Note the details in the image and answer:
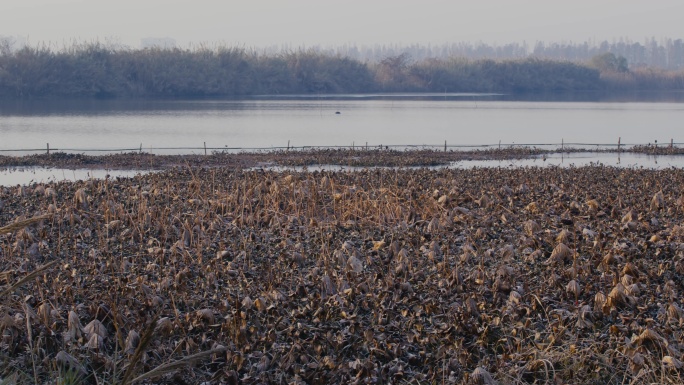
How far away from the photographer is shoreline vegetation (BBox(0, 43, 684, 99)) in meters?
94.6

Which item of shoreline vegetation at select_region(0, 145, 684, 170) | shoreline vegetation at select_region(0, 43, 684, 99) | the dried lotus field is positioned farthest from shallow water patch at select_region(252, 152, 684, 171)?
shoreline vegetation at select_region(0, 43, 684, 99)

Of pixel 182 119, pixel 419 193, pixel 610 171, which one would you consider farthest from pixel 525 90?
pixel 419 193

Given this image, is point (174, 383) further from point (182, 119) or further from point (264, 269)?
point (182, 119)

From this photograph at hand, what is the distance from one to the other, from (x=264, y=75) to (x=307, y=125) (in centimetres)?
5199

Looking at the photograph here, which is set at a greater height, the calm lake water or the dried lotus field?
the calm lake water

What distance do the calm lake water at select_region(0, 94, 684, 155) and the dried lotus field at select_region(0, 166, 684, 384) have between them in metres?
29.6

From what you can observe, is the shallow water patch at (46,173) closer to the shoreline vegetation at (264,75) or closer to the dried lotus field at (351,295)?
the dried lotus field at (351,295)

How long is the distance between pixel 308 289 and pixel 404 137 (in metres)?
48.3

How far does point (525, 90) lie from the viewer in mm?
134000

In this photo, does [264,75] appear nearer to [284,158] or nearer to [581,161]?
[284,158]

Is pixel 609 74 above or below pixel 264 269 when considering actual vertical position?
above

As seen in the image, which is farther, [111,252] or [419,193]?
[419,193]

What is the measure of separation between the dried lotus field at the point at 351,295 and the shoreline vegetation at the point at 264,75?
86.8 m

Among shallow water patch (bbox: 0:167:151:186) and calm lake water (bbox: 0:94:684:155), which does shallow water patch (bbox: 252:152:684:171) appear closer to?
shallow water patch (bbox: 0:167:151:186)
